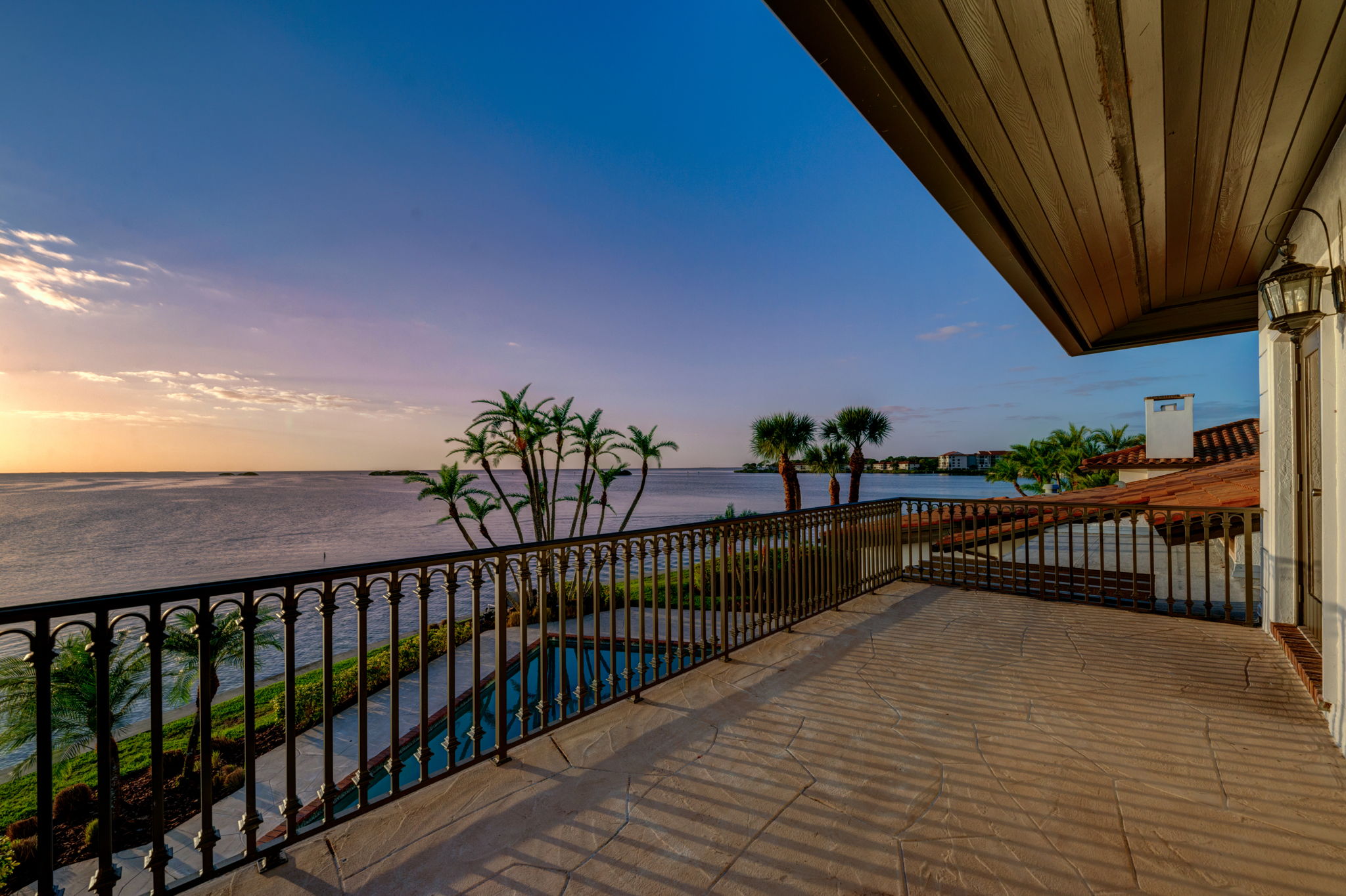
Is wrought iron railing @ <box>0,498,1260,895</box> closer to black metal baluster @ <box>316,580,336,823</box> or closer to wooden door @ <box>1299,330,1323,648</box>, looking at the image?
black metal baluster @ <box>316,580,336,823</box>

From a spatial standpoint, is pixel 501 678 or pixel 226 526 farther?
pixel 226 526

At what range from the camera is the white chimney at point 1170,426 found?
14688mm

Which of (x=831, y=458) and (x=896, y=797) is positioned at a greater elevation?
(x=831, y=458)

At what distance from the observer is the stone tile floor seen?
156cm

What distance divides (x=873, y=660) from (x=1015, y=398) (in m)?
42.3

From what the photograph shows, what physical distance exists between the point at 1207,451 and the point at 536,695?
63.8ft

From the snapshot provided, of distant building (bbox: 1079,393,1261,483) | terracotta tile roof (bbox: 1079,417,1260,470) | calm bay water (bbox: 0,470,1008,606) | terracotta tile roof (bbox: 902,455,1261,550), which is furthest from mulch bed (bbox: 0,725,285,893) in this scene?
distant building (bbox: 1079,393,1261,483)

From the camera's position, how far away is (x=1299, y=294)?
8.39ft

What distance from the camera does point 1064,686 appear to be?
294 centimetres

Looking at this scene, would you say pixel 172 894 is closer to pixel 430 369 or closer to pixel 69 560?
pixel 430 369

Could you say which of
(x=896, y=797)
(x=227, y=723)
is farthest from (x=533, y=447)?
(x=896, y=797)

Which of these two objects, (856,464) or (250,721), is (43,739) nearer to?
(250,721)

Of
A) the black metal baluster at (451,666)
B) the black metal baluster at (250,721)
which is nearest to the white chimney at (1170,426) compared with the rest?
the black metal baluster at (451,666)

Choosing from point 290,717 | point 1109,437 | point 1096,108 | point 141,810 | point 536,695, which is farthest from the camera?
point 1109,437
